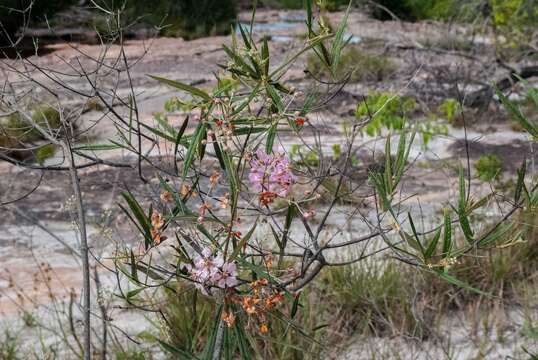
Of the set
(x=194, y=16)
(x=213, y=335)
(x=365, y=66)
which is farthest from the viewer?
(x=194, y=16)

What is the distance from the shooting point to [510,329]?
11.1 feet

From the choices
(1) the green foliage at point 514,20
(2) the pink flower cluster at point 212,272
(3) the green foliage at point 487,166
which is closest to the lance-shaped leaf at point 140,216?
(2) the pink flower cluster at point 212,272

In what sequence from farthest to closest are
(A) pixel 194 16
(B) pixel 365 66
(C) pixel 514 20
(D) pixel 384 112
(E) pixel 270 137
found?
(A) pixel 194 16 → (B) pixel 365 66 → (C) pixel 514 20 → (D) pixel 384 112 → (E) pixel 270 137

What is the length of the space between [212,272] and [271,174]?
0.22 metres

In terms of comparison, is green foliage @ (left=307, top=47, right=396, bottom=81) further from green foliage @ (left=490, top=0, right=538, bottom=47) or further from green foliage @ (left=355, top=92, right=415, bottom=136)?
green foliage @ (left=490, top=0, right=538, bottom=47)

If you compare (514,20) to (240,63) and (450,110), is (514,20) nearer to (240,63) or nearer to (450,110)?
(450,110)

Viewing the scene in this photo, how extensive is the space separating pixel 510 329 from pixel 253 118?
2.02m

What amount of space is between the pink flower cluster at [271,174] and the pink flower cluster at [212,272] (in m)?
0.16

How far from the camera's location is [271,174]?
1.76 metres

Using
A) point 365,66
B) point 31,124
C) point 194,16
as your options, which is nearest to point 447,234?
point 31,124

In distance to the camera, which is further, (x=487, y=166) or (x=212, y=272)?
(x=487, y=166)

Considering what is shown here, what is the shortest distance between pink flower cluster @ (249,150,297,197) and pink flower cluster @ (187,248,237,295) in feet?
0.52

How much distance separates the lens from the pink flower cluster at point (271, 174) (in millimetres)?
1755

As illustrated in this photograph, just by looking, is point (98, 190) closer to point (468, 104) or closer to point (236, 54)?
point (468, 104)
